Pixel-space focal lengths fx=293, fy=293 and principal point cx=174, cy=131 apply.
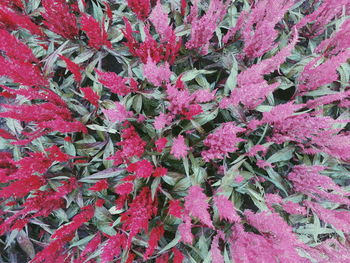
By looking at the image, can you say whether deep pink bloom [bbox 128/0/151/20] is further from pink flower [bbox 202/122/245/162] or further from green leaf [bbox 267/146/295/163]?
green leaf [bbox 267/146/295/163]

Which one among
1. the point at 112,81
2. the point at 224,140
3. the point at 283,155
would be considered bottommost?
the point at 283,155

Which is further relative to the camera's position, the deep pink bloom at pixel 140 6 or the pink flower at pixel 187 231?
the deep pink bloom at pixel 140 6

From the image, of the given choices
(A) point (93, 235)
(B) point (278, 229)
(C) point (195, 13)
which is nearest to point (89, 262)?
(A) point (93, 235)

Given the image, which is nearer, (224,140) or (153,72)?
(153,72)

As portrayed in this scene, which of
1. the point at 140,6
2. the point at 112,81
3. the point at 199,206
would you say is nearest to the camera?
the point at 199,206

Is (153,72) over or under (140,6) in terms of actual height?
under

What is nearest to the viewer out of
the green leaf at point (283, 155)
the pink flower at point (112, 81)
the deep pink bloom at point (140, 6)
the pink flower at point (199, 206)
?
the pink flower at point (199, 206)

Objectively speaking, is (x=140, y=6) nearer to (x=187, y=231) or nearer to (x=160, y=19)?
(x=160, y=19)

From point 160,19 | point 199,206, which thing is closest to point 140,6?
point 160,19

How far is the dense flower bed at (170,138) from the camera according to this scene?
1.49 metres

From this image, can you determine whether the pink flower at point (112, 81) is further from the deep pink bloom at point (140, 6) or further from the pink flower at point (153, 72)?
the deep pink bloom at point (140, 6)

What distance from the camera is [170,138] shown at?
174 centimetres

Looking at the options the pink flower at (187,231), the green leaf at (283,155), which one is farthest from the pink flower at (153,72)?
the green leaf at (283,155)

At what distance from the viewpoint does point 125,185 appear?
4.48ft
